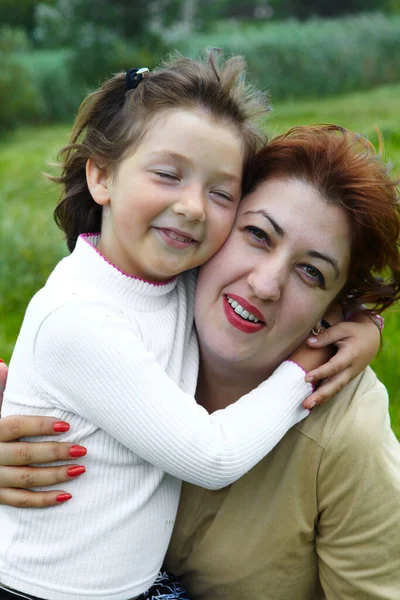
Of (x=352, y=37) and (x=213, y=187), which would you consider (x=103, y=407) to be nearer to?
(x=213, y=187)

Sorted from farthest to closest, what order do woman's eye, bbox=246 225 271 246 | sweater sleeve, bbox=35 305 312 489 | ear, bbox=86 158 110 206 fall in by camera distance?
ear, bbox=86 158 110 206
woman's eye, bbox=246 225 271 246
sweater sleeve, bbox=35 305 312 489

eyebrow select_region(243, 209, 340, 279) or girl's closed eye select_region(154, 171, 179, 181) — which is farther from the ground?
girl's closed eye select_region(154, 171, 179, 181)

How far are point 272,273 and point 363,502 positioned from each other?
812 mm

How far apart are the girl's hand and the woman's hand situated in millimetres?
799

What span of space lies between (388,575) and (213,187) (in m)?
1.43

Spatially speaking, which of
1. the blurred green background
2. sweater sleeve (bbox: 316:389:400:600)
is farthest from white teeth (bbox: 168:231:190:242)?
the blurred green background

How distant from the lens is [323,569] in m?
2.96

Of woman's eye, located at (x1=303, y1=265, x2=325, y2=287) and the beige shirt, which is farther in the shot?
woman's eye, located at (x1=303, y1=265, x2=325, y2=287)

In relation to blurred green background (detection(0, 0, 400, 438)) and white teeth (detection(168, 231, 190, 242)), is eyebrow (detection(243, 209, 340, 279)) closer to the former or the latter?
white teeth (detection(168, 231, 190, 242))

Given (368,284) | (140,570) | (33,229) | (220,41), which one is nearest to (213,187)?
(368,284)

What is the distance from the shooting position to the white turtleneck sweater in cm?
256

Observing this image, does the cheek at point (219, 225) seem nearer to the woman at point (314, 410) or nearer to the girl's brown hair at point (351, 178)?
the woman at point (314, 410)

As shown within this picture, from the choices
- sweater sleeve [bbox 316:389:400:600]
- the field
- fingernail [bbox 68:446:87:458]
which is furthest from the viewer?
the field

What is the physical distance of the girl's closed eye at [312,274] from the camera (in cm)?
288
